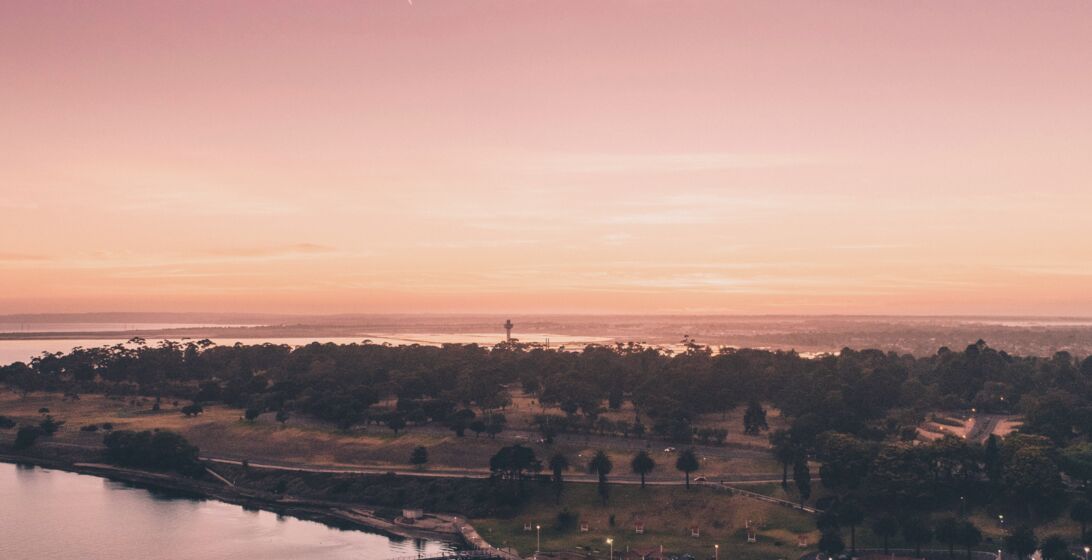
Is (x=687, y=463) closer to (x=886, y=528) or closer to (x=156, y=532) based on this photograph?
(x=886, y=528)

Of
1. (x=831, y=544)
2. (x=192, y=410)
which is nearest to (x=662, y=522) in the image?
(x=831, y=544)

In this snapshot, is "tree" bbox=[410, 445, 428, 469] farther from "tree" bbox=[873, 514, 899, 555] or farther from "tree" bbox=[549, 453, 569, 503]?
"tree" bbox=[873, 514, 899, 555]

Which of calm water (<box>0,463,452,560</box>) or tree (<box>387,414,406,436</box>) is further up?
tree (<box>387,414,406,436</box>)

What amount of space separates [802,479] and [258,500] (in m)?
66.6

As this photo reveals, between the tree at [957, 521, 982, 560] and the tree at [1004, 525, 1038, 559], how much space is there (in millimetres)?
2282

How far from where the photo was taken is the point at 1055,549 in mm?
69000

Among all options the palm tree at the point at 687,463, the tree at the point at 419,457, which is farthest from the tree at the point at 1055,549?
the tree at the point at 419,457

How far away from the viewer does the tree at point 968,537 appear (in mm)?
73188

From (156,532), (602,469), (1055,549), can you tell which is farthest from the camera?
(602,469)

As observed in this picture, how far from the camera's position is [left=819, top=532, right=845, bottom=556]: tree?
244ft

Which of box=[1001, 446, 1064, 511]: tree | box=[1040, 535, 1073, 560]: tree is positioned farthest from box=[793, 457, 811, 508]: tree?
box=[1040, 535, 1073, 560]: tree

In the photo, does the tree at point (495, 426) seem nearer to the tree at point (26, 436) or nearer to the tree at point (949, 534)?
the tree at point (949, 534)

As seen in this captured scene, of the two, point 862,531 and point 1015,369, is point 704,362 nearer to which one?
point 1015,369

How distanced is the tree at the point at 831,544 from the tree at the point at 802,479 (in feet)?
35.3
